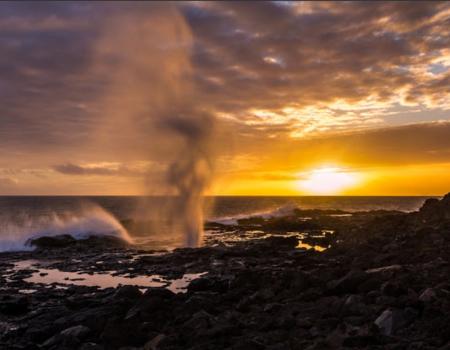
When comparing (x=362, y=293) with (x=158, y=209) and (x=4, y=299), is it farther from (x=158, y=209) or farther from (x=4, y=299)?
(x=158, y=209)

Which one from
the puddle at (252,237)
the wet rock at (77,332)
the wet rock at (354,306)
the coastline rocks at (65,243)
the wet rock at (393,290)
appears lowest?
the coastline rocks at (65,243)

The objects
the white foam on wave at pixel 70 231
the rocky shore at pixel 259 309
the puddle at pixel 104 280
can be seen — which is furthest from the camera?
the white foam on wave at pixel 70 231

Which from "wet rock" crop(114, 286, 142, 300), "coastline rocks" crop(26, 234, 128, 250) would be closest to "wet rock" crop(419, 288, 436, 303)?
"wet rock" crop(114, 286, 142, 300)

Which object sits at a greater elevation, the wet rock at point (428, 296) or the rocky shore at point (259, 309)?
the wet rock at point (428, 296)

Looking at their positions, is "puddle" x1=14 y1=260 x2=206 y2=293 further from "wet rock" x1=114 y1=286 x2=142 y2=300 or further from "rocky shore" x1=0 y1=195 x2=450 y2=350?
"wet rock" x1=114 y1=286 x2=142 y2=300

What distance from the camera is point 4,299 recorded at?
19281mm

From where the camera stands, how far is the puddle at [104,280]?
23047 mm

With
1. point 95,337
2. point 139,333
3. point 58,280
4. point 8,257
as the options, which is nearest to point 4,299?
point 58,280

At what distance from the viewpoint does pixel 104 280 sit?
24.8 m

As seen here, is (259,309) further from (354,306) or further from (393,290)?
(393,290)

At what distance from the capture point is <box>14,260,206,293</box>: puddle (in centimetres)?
2305

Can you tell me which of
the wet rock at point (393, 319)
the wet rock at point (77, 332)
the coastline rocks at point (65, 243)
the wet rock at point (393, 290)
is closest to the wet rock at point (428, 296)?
the wet rock at point (393, 290)

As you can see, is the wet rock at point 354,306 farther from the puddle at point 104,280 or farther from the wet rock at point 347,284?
the puddle at point 104,280

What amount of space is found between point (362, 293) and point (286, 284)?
3.40 meters
